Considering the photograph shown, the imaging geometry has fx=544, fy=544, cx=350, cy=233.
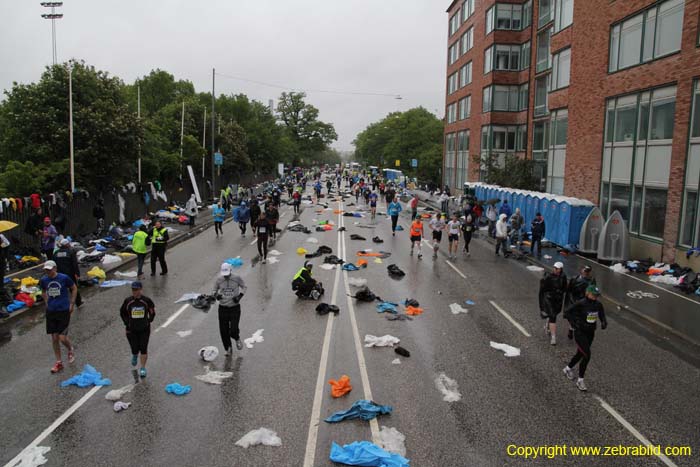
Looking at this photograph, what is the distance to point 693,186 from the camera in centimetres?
1723

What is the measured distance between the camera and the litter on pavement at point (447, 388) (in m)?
7.94

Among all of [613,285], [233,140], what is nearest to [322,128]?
[233,140]

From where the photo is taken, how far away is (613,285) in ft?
53.1

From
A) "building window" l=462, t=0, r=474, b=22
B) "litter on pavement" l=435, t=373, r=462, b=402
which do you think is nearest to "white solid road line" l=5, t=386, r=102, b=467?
"litter on pavement" l=435, t=373, r=462, b=402

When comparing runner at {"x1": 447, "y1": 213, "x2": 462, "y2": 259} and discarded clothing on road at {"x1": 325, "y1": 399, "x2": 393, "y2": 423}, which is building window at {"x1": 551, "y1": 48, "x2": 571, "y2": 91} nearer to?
runner at {"x1": 447, "y1": 213, "x2": 462, "y2": 259}

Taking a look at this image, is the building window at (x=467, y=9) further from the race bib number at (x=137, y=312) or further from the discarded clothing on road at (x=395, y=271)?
the race bib number at (x=137, y=312)

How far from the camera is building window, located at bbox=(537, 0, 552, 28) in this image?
3922 centimetres

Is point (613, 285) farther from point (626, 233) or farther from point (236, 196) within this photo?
point (236, 196)

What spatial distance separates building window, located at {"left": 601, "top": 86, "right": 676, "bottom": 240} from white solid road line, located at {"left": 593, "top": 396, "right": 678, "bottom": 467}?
1327 cm

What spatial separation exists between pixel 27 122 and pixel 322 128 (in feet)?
340

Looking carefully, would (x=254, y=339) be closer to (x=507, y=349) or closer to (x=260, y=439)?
(x=260, y=439)

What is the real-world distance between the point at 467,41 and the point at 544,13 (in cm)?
1417

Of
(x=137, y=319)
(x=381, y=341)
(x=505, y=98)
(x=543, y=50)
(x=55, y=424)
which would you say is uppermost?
(x=543, y=50)

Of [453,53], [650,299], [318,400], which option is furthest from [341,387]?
[453,53]
